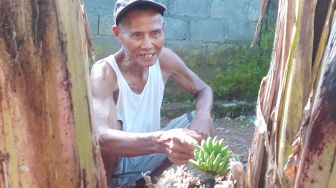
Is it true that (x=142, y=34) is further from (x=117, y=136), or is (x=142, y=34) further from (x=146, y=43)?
(x=117, y=136)

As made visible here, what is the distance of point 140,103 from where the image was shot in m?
2.56

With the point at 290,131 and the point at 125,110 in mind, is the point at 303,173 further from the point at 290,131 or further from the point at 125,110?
the point at 125,110

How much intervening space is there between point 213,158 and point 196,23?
9.77 feet

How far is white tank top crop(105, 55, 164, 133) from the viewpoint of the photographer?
8.02ft

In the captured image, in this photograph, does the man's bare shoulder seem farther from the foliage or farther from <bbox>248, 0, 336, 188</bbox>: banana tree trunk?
the foliage

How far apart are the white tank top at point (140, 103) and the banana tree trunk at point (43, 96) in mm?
1278

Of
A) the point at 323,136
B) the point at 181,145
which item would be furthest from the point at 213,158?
the point at 323,136

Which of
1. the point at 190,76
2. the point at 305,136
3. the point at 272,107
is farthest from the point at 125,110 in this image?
the point at 305,136

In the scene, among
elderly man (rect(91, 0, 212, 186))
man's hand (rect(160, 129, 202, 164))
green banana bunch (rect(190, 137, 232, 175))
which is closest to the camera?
green banana bunch (rect(190, 137, 232, 175))

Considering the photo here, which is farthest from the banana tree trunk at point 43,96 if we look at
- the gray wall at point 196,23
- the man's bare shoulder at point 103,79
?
the gray wall at point 196,23

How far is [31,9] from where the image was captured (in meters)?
1.05

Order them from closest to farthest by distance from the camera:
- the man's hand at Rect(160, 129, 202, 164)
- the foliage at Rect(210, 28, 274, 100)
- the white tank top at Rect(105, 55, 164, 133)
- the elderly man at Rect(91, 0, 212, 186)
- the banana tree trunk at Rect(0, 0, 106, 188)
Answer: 1. the banana tree trunk at Rect(0, 0, 106, 188)
2. the man's hand at Rect(160, 129, 202, 164)
3. the elderly man at Rect(91, 0, 212, 186)
4. the white tank top at Rect(105, 55, 164, 133)
5. the foliage at Rect(210, 28, 274, 100)

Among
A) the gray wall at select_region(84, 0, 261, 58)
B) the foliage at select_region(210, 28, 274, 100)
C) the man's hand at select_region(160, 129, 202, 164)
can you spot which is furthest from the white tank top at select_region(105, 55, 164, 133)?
the foliage at select_region(210, 28, 274, 100)

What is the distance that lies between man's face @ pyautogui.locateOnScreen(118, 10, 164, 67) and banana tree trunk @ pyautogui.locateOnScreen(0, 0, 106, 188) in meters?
1.18
